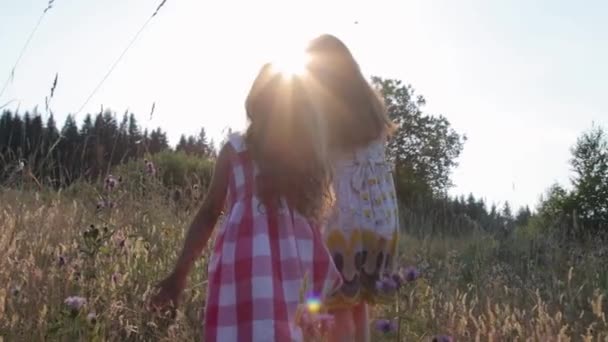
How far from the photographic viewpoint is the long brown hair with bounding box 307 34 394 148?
9.74 feet

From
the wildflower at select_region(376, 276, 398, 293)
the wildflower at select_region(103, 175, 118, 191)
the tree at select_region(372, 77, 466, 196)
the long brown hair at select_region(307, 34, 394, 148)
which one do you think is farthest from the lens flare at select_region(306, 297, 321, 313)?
the tree at select_region(372, 77, 466, 196)

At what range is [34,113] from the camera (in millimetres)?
3527

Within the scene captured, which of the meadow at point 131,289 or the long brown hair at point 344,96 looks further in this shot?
the long brown hair at point 344,96

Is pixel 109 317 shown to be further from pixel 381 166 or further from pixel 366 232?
pixel 381 166

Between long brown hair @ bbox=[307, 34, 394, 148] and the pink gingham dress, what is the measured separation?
2.69 ft

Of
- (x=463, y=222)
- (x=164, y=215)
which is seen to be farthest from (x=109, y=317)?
(x=463, y=222)

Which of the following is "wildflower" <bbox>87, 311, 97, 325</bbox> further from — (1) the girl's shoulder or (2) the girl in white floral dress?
(1) the girl's shoulder

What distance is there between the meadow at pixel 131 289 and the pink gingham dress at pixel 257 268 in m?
0.38

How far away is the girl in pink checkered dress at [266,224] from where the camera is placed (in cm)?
201

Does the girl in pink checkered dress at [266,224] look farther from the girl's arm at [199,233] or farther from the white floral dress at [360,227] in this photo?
the white floral dress at [360,227]

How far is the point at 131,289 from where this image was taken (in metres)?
3.03

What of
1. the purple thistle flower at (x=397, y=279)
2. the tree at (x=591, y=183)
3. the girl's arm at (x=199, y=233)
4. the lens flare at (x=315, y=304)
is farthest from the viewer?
the tree at (x=591, y=183)

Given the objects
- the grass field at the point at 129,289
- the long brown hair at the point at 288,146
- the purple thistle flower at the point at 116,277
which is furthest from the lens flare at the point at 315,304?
the purple thistle flower at the point at 116,277

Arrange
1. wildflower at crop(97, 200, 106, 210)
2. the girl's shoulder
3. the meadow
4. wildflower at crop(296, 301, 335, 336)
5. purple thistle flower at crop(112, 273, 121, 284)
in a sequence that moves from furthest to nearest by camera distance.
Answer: wildflower at crop(97, 200, 106, 210), the girl's shoulder, purple thistle flower at crop(112, 273, 121, 284), the meadow, wildflower at crop(296, 301, 335, 336)
